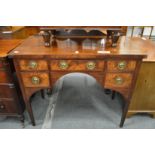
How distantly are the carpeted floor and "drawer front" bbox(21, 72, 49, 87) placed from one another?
0.54 meters

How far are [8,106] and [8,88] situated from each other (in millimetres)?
216

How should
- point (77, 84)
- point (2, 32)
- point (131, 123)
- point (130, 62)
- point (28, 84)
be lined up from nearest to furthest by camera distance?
point (130, 62)
point (28, 84)
point (131, 123)
point (2, 32)
point (77, 84)

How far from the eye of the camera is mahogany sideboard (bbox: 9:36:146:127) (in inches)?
36.6

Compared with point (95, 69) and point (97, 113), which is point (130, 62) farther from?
point (97, 113)

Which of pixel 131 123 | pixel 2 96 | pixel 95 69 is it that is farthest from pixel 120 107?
pixel 2 96

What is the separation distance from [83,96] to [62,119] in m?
0.45

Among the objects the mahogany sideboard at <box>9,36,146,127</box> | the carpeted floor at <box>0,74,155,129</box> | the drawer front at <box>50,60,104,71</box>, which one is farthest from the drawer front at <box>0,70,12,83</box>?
the carpeted floor at <box>0,74,155,129</box>

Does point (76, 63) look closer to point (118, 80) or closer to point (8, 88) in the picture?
point (118, 80)

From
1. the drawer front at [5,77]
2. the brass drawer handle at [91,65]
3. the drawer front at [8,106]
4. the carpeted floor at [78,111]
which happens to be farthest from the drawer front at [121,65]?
the drawer front at [8,106]

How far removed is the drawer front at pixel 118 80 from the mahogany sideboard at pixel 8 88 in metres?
0.78

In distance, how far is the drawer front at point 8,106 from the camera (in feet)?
3.99

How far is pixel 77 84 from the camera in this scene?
2023 millimetres

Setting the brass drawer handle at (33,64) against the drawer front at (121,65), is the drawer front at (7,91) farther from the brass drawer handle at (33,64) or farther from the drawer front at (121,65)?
the drawer front at (121,65)

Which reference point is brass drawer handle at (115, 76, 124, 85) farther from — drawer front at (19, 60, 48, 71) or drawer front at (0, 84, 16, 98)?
drawer front at (0, 84, 16, 98)
